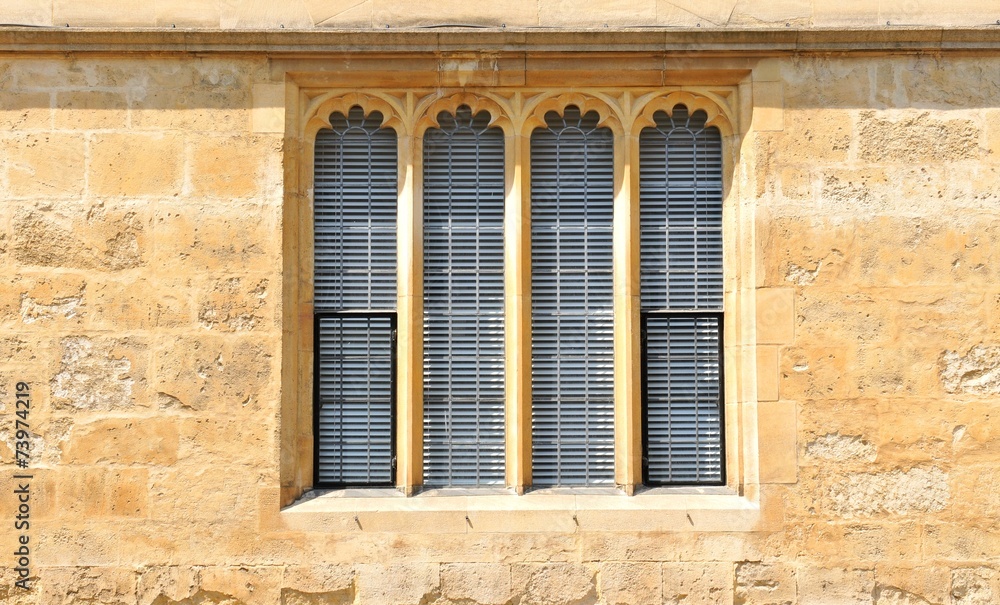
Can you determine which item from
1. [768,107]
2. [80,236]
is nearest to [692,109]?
[768,107]

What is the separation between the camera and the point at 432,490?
21.5 feet

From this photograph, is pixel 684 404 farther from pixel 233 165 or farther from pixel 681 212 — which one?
pixel 233 165

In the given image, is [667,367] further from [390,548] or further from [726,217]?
[390,548]

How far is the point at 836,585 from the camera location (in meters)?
6.25

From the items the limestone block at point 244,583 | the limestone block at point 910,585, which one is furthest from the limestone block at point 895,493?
the limestone block at point 244,583

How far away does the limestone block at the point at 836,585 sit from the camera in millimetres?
6242

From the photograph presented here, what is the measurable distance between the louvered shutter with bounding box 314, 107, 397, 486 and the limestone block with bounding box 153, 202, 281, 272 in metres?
0.40

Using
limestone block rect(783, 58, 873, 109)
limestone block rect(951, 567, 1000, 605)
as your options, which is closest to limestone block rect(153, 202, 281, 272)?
limestone block rect(783, 58, 873, 109)

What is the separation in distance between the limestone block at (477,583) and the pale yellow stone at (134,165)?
2940 millimetres

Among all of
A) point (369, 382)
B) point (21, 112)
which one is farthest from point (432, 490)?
point (21, 112)

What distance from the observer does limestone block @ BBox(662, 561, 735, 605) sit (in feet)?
20.6

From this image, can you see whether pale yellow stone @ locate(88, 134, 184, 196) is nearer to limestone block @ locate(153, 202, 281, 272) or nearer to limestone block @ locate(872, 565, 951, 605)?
limestone block @ locate(153, 202, 281, 272)

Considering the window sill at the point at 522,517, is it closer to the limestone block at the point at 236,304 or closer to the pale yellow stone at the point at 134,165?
the limestone block at the point at 236,304

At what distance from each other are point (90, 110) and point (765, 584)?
5149 mm
